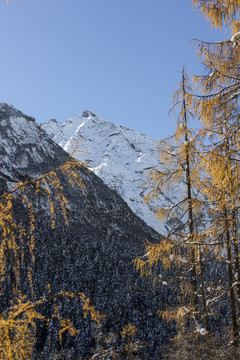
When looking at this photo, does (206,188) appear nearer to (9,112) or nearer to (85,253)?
(85,253)

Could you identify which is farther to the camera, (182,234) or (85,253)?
(85,253)

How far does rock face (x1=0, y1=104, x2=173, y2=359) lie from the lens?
60.8 metres

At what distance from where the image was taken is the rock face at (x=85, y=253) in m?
60.8

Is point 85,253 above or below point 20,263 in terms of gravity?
below

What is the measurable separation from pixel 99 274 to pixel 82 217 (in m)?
31.4

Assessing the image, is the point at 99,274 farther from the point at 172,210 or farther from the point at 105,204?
Result: the point at 172,210

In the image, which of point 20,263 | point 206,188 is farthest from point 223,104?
point 20,263

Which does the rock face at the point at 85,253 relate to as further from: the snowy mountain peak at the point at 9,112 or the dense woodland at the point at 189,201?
the dense woodland at the point at 189,201

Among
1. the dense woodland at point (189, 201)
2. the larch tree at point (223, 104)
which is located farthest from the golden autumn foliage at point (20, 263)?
the larch tree at point (223, 104)

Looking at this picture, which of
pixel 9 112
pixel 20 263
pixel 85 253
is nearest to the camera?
pixel 20 263

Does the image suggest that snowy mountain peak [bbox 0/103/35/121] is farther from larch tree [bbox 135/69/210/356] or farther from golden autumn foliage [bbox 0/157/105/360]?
golden autumn foliage [bbox 0/157/105/360]

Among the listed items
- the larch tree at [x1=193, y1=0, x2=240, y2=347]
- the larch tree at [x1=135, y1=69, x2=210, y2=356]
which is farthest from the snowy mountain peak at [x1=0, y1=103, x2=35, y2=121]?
the larch tree at [x1=193, y1=0, x2=240, y2=347]

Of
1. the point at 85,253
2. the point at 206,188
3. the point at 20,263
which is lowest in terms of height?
the point at 85,253

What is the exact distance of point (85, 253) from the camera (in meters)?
90.1
